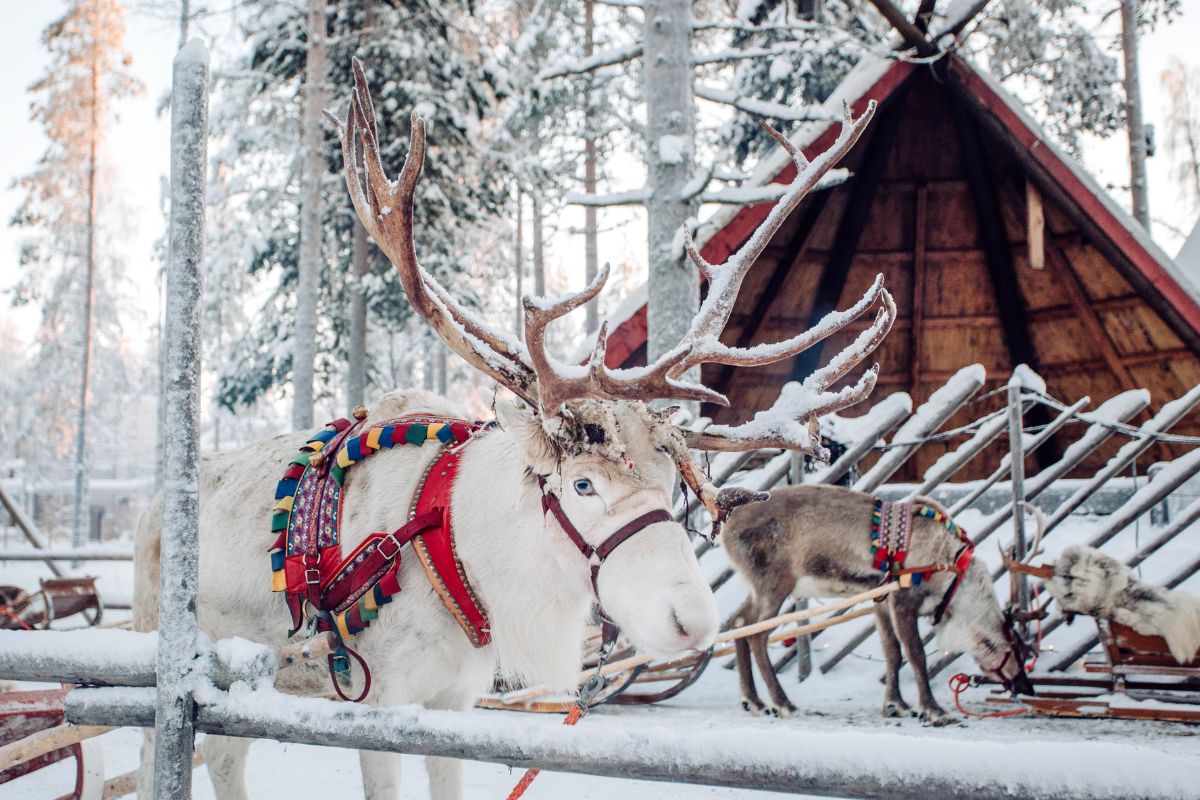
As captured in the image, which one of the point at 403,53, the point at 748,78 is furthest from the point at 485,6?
the point at 748,78

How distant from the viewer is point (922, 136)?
9750 millimetres

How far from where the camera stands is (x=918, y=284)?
10727 mm

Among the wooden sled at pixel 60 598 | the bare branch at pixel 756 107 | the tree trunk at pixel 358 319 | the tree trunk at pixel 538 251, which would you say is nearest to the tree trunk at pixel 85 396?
the tree trunk at pixel 358 319

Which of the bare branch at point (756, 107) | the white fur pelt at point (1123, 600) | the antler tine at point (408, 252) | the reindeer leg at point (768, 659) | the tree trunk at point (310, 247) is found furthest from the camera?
the tree trunk at point (310, 247)

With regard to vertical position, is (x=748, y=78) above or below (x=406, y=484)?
above

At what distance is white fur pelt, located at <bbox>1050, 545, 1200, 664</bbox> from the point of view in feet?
17.0

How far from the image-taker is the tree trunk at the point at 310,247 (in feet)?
34.4

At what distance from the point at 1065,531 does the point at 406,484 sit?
29.8ft

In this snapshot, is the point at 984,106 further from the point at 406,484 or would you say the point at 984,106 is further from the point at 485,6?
the point at 485,6

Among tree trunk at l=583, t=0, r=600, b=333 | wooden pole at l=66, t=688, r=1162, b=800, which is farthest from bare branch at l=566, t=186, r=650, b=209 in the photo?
tree trunk at l=583, t=0, r=600, b=333

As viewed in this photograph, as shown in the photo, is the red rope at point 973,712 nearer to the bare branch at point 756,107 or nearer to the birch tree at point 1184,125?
the bare branch at point 756,107

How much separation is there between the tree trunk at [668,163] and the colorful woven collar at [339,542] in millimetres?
3729

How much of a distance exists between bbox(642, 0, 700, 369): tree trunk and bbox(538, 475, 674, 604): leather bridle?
411 centimetres

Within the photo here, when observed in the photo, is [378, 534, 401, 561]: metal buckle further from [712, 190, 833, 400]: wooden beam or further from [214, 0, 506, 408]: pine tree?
[214, 0, 506, 408]: pine tree
